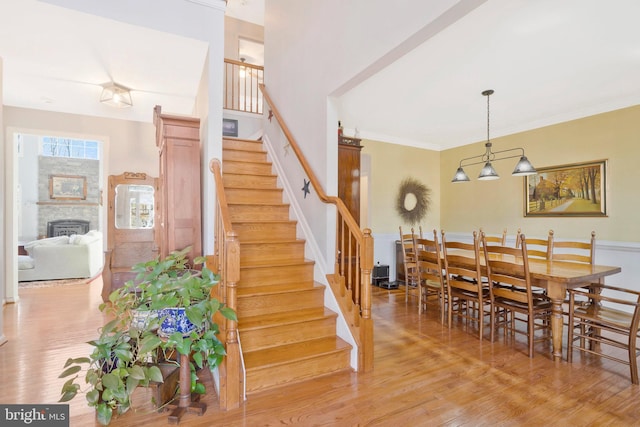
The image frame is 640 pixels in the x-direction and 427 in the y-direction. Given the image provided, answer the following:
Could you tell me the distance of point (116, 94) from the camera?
386cm

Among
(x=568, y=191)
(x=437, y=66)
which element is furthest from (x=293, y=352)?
(x=568, y=191)

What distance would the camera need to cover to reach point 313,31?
336cm

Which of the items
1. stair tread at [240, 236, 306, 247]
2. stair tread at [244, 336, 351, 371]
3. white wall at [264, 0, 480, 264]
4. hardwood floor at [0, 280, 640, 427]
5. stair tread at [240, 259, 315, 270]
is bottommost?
hardwood floor at [0, 280, 640, 427]

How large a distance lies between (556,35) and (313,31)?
90.2 inches

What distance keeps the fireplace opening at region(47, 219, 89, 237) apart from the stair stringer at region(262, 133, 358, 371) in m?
8.31

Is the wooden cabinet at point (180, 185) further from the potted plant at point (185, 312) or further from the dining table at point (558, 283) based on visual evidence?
the dining table at point (558, 283)

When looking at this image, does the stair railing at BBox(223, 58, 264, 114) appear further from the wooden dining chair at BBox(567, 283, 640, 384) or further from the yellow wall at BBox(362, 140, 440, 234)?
the wooden dining chair at BBox(567, 283, 640, 384)

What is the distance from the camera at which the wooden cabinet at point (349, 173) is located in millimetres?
3625

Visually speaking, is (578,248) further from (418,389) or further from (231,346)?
(231,346)

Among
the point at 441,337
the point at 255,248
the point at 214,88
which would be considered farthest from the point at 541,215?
the point at 214,88

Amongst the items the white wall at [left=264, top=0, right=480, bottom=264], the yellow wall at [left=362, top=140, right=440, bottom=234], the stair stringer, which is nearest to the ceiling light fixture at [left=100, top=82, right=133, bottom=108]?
the white wall at [left=264, top=0, right=480, bottom=264]

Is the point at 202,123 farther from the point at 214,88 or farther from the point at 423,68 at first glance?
the point at 423,68

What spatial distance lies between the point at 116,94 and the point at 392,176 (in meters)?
4.59

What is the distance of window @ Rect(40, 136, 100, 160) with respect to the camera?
929cm
